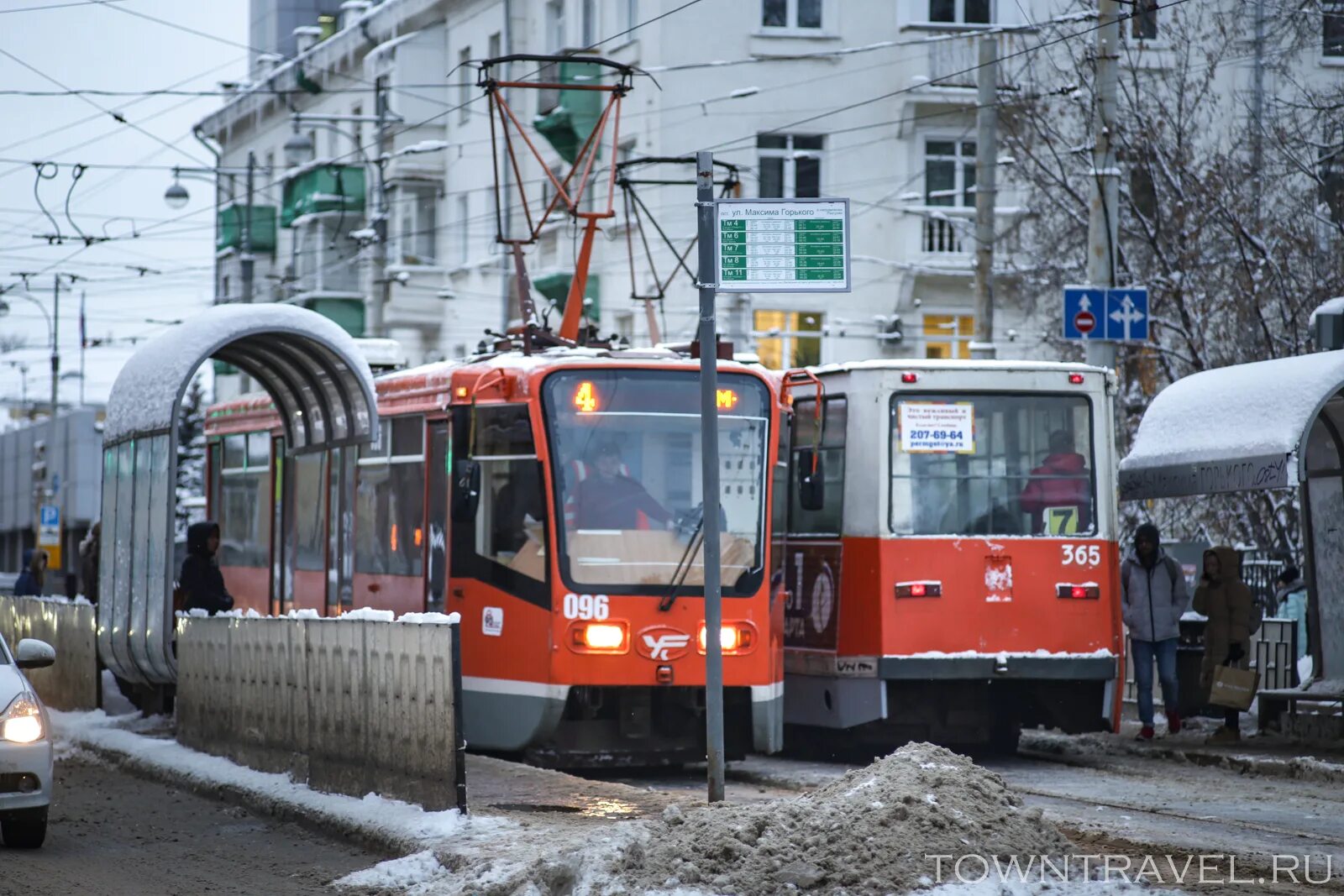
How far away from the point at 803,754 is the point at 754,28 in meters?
19.1

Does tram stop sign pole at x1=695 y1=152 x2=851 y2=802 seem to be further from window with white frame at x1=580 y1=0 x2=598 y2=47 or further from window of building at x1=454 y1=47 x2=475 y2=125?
window of building at x1=454 y1=47 x2=475 y2=125

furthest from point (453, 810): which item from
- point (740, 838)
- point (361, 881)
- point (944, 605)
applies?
point (944, 605)

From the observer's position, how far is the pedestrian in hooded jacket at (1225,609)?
60.2ft

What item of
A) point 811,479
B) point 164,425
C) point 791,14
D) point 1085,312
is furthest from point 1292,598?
point 791,14

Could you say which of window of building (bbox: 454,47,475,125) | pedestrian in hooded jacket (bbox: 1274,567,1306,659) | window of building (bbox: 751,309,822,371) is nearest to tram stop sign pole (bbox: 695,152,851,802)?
pedestrian in hooded jacket (bbox: 1274,567,1306,659)

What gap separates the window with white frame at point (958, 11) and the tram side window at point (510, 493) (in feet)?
71.3

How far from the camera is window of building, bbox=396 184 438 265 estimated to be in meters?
45.2

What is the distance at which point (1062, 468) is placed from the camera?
54.2 feet

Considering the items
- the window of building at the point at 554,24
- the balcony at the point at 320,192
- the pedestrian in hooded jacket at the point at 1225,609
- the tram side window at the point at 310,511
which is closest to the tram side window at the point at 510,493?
the tram side window at the point at 310,511

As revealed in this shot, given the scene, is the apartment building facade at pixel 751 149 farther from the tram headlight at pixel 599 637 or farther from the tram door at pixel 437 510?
the tram headlight at pixel 599 637

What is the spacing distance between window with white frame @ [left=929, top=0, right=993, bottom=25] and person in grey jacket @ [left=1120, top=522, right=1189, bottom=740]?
61.0 ft

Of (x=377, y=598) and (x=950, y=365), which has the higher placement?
(x=950, y=365)

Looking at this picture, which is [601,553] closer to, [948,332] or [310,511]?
[310,511]

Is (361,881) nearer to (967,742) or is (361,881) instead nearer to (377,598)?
(377,598)
